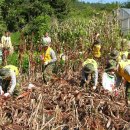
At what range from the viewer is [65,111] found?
8.52 meters

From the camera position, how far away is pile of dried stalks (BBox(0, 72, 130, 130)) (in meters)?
7.78

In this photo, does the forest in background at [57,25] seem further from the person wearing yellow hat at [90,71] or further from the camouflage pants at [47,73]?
the person wearing yellow hat at [90,71]

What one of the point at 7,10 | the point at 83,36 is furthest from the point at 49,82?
the point at 7,10

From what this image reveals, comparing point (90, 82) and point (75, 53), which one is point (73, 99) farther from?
point (75, 53)

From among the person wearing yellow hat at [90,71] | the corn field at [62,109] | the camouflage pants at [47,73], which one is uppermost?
the person wearing yellow hat at [90,71]

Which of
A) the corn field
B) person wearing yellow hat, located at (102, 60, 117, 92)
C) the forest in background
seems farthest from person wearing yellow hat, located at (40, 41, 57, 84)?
person wearing yellow hat, located at (102, 60, 117, 92)

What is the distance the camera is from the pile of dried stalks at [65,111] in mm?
7781

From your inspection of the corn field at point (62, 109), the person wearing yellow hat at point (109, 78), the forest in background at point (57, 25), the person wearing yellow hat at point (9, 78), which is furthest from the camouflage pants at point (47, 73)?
the person wearing yellow hat at point (9, 78)

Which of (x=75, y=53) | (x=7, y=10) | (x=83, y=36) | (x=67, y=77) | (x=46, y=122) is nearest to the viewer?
(x=46, y=122)

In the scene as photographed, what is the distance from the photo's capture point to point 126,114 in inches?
339

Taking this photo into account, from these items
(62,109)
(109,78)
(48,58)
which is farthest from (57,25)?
(62,109)

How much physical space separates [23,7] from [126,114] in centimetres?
2302

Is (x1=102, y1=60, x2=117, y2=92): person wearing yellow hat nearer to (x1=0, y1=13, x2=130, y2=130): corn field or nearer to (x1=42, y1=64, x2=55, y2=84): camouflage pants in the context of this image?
(x1=0, y1=13, x2=130, y2=130): corn field

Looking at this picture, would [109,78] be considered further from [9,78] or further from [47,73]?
[47,73]
